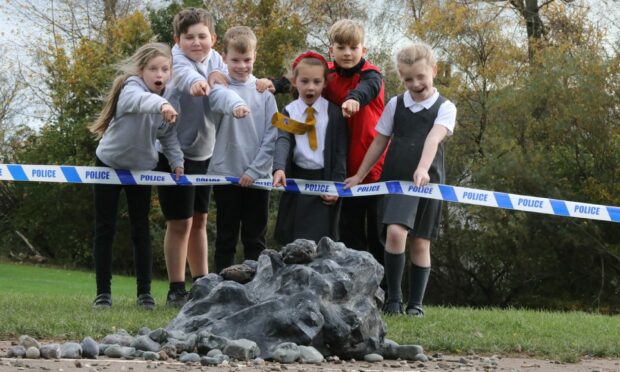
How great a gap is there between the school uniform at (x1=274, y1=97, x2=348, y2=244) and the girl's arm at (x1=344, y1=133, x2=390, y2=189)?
116 millimetres

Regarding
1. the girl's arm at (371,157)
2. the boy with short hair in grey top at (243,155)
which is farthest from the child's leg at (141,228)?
the girl's arm at (371,157)

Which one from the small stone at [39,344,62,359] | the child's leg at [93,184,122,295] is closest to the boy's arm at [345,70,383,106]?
the child's leg at [93,184,122,295]

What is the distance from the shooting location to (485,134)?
83.0 ft

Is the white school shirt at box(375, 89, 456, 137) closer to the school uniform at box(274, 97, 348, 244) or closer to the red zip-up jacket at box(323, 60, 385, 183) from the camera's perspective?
the red zip-up jacket at box(323, 60, 385, 183)

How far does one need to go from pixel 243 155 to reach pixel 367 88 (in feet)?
3.82

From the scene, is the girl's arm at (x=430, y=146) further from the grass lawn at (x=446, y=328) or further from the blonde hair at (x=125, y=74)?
the blonde hair at (x=125, y=74)

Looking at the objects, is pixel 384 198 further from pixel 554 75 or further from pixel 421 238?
pixel 554 75

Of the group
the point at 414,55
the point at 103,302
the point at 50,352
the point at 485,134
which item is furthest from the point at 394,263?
the point at 485,134

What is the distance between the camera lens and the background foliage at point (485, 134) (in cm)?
2319

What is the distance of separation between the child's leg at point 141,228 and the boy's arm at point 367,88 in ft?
6.17

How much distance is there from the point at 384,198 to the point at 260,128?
1.22 metres

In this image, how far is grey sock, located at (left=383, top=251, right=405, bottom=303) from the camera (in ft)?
28.7

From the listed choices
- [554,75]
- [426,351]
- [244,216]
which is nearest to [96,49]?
[554,75]

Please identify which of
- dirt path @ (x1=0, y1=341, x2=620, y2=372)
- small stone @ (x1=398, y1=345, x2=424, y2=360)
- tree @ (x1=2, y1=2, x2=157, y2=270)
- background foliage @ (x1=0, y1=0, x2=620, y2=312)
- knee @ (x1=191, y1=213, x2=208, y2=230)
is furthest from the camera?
tree @ (x1=2, y1=2, x2=157, y2=270)
